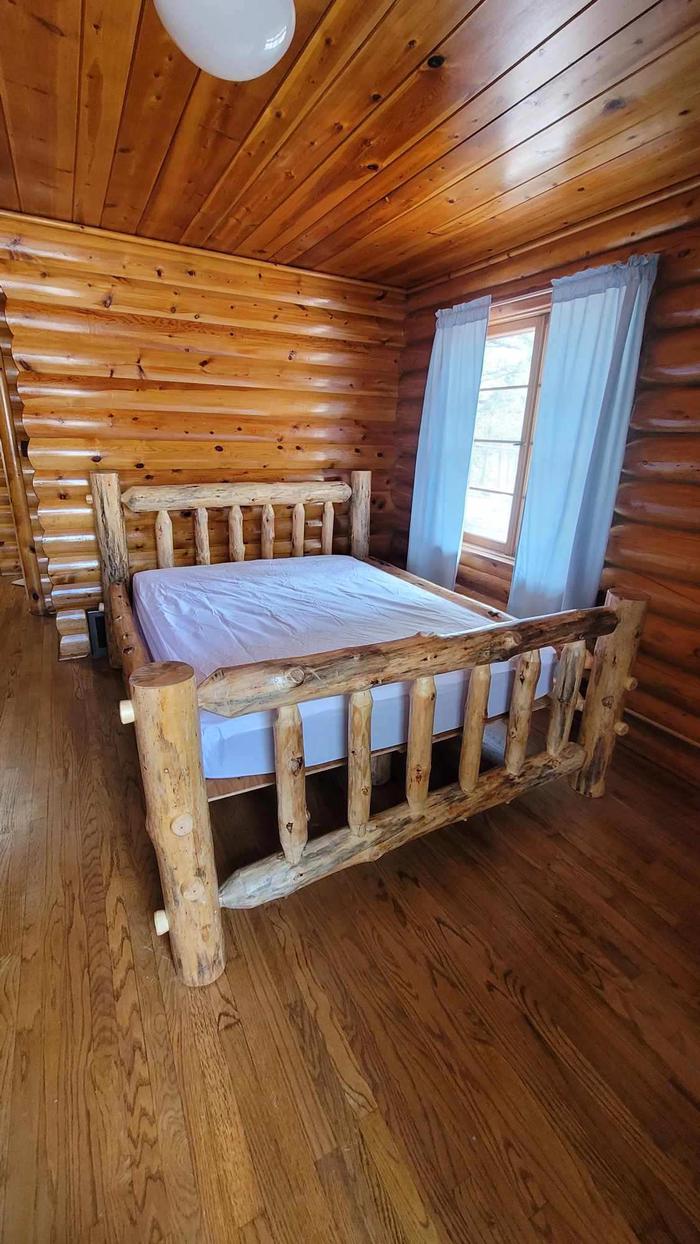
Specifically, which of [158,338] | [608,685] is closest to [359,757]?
[608,685]

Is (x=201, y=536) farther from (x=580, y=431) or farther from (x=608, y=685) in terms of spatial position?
(x=608, y=685)

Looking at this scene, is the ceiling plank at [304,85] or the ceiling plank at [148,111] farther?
the ceiling plank at [148,111]

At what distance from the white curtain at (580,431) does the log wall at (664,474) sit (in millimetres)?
81

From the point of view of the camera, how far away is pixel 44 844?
1.88m

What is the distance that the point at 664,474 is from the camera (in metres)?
2.35

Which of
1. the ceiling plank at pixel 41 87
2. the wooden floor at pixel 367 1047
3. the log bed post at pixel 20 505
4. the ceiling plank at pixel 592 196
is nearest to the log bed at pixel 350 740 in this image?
the wooden floor at pixel 367 1047

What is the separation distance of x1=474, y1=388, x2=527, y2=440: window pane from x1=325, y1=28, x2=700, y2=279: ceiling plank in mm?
897

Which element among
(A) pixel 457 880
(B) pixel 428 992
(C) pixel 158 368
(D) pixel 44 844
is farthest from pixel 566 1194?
(C) pixel 158 368

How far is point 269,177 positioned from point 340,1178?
3.21 metres

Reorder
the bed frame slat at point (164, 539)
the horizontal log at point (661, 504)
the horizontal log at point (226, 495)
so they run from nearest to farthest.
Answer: the horizontal log at point (661, 504) < the horizontal log at point (226, 495) < the bed frame slat at point (164, 539)

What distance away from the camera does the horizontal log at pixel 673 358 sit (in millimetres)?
2170

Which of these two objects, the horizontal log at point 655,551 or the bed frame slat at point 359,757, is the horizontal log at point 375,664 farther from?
the horizontal log at point 655,551

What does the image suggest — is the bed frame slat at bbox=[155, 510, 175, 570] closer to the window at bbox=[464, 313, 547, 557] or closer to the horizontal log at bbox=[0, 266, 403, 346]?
the horizontal log at bbox=[0, 266, 403, 346]

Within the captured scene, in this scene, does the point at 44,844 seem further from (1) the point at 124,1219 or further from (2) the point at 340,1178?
(2) the point at 340,1178
